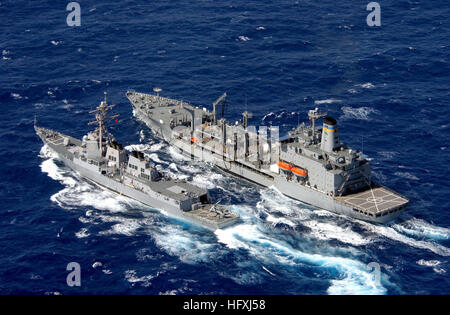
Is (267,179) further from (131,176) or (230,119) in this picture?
(131,176)

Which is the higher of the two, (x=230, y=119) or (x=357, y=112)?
(x=357, y=112)

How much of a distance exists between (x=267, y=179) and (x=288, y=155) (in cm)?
626

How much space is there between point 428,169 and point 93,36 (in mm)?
99005

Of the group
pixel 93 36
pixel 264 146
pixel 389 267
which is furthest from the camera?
pixel 93 36

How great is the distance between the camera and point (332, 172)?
120 meters

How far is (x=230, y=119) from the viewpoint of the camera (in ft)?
487

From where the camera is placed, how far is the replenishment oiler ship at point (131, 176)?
382 ft

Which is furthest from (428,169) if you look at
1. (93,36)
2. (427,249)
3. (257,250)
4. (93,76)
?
(93,36)

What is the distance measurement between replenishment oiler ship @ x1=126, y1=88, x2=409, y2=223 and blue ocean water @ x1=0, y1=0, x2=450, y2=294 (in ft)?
9.29

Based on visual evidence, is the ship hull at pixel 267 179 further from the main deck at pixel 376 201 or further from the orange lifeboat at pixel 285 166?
the orange lifeboat at pixel 285 166

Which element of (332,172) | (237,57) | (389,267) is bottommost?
(389,267)

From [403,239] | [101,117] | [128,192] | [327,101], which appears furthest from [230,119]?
[403,239]

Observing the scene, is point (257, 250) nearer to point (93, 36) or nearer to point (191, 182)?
point (191, 182)

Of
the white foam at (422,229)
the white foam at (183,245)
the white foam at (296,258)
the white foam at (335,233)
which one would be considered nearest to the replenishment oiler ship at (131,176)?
the white foam at (296,258)
